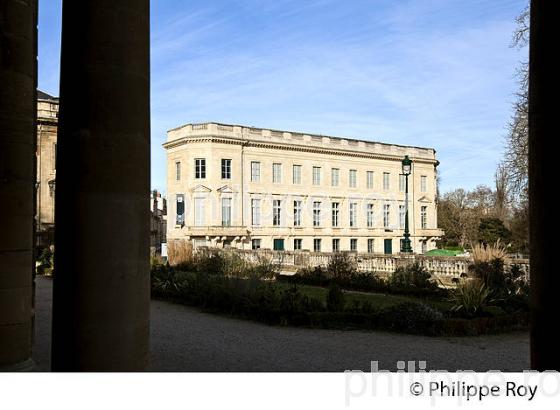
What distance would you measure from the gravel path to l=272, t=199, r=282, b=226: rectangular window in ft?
133

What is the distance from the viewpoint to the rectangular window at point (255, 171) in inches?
2045

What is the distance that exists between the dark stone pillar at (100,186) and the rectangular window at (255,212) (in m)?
47.9

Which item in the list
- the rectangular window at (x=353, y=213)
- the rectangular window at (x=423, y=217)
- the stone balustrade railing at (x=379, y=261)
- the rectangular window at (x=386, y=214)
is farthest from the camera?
the rectangular window at (x=423, y=217)

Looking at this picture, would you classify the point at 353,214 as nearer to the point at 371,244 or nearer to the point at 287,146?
the point at 371,244

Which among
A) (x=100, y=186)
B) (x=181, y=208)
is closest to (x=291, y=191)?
(x=181, y=208)

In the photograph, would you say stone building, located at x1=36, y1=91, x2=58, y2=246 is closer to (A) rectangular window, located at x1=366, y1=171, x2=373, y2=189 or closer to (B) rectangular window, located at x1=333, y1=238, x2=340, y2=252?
(B) rectangular window, located at x1=333, y1=238, x2=340, y2=252

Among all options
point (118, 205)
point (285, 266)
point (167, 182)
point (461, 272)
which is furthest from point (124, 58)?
point (167, 182)

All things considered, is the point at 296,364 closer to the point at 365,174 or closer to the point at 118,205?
the point at 118,205

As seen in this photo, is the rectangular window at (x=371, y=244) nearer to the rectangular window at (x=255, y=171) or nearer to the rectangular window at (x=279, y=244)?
the rectangular window at (x=279, y=244)

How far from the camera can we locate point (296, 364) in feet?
27.5

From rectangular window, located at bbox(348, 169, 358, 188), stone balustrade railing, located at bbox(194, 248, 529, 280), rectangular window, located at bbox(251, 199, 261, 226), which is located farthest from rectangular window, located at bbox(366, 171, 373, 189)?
stone balustrade railing, located at bbox(194, 248, 529, 280)

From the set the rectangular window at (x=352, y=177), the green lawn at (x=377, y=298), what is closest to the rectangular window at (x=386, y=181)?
the rectangular window at (x=352, y=177)

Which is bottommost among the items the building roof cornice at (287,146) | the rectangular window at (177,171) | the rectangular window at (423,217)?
the rectangular window at (423,217)
